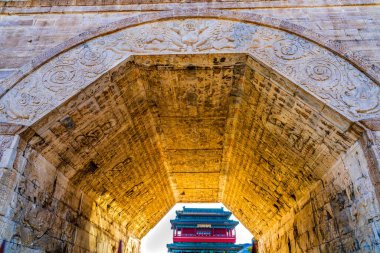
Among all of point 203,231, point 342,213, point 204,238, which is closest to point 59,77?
point 342,213

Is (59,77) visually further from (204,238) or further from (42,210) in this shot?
(204,238)

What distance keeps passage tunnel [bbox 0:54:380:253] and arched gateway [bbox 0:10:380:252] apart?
1.0 inches

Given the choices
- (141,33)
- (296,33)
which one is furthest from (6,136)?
(296,33)

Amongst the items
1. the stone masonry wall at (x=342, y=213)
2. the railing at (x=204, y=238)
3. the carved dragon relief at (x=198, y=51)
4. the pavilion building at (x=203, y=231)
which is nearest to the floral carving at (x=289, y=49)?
the carved dragon relief at (x=198, y=51)

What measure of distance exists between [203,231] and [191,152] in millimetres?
18942

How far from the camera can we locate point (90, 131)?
17.2 ft

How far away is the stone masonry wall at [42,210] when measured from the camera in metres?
3.88

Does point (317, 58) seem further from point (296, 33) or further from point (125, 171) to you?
point (125, 171)

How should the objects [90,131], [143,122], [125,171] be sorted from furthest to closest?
[125,171] < [143,122] < [90,131]

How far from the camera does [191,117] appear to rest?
6586 millimetres

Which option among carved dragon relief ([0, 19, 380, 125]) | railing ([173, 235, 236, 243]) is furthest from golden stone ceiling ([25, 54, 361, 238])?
railing ([173, 235, 236, 243])

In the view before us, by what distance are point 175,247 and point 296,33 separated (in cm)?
2254

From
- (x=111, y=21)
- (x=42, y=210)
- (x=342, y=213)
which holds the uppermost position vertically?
(x=111, y=21)

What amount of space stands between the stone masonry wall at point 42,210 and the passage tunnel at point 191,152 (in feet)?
0.07
